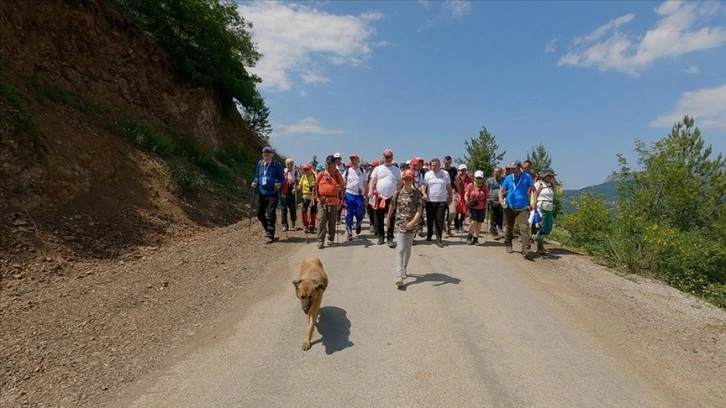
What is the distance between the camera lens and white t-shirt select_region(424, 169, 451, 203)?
945cm

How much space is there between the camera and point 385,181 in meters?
9.34

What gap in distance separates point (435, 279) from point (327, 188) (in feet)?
11.1

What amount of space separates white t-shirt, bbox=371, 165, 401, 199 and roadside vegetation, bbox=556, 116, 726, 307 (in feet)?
16.9

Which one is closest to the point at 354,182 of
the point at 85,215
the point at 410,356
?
the point at 85,215

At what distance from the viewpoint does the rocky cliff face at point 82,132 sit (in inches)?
314

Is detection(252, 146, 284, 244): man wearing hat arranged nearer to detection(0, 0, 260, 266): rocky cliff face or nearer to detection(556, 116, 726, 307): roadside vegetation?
detection(0, 0, 260, 266): rocky cliff face

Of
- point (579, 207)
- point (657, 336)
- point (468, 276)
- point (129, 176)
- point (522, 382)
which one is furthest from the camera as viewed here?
point (579, 207)

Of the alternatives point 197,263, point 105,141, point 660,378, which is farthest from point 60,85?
point 660,378

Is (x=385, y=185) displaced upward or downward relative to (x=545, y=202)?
upward

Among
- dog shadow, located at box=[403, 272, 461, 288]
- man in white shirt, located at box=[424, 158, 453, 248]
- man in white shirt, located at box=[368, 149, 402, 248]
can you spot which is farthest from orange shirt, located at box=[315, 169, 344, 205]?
dog shadow, located at box=[403, 272, 461, 288]

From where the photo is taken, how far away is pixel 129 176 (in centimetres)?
1087

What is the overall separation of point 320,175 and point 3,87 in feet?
23.0

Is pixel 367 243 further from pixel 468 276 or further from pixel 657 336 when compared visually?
pixel 657 336

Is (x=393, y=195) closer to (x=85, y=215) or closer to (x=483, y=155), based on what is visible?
(x=85, y=215)
